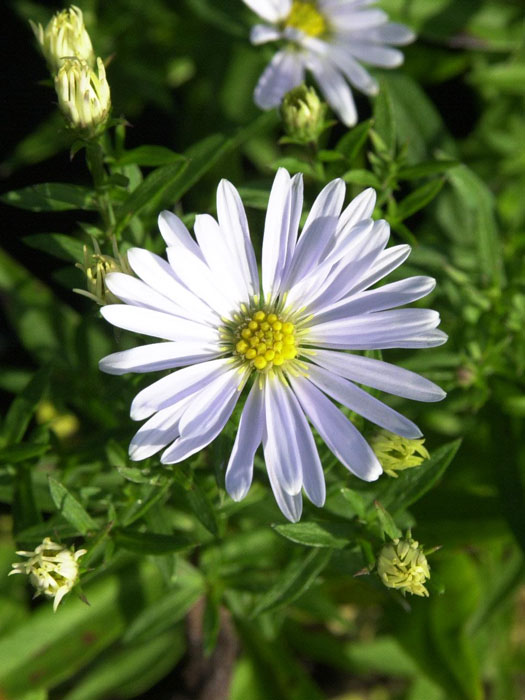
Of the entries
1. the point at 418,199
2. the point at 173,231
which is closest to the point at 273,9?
the point at 418,199

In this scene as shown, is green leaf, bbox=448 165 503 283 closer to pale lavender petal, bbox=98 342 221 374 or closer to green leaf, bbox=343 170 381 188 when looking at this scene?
green leaf, bbox=343 170 381 188

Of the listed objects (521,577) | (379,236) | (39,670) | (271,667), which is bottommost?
(271,667)

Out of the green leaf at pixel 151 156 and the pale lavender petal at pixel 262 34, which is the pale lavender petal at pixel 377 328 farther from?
the pale lavender petal at pixel 262 34

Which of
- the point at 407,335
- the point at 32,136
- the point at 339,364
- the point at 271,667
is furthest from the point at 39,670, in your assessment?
the point at 32,136

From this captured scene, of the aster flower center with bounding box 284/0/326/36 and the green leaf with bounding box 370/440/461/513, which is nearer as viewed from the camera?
the green leaf with bounding box 370/440/461/513

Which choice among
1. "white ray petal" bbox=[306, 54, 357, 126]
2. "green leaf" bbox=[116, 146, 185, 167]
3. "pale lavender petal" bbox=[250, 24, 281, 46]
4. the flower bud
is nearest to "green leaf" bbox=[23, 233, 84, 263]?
"green leaf" bbox=[116, 146, 185, 167]

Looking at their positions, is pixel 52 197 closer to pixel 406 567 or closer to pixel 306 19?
pixel 406 567

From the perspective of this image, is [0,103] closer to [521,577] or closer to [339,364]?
[339,364]
